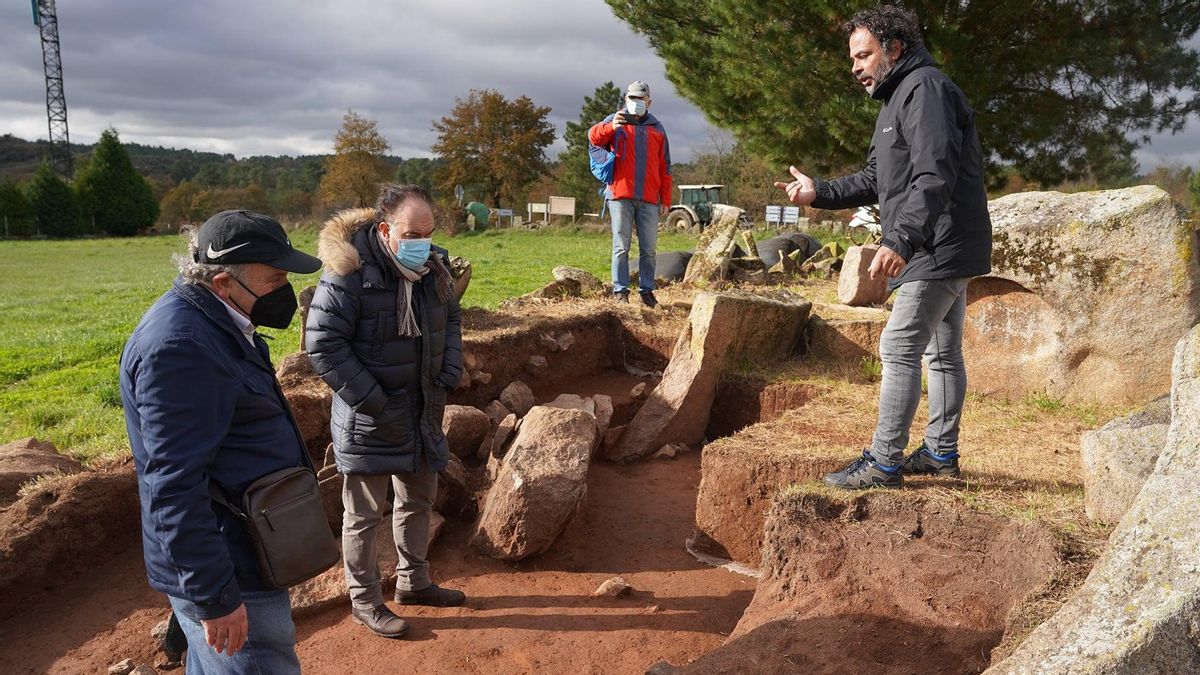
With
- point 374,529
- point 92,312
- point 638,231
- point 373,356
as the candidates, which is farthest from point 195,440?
point 92,312

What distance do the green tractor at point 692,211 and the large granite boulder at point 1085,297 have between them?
55.5 ft

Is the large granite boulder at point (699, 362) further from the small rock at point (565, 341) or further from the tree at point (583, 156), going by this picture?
the tree at point (583, 156)

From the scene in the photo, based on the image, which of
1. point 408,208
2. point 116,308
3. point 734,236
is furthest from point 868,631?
point 116,308

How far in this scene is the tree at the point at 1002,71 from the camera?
31.9ft

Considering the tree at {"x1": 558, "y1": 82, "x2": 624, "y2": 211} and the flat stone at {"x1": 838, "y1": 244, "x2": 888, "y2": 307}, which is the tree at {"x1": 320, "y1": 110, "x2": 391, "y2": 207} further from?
the flat stone at {"x1": 838, "y1": 244, "x2": 888, "y2": 307}

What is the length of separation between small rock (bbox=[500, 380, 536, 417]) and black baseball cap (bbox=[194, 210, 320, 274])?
4.07m

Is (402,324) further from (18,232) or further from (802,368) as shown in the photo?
(18,232)

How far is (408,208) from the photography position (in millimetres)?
3559

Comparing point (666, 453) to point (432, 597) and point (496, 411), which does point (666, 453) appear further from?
point (432, 597)

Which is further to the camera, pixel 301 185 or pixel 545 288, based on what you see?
pixel 301 185

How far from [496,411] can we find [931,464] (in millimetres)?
3249

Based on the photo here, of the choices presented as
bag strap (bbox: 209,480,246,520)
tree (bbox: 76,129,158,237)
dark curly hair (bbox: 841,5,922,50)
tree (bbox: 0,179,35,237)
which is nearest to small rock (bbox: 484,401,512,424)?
dark curly hair (bbox: 841,5,922,50)

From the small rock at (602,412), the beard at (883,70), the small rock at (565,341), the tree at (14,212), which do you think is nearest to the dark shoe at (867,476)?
the beard at (883,70)

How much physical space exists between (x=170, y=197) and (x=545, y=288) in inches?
1974
